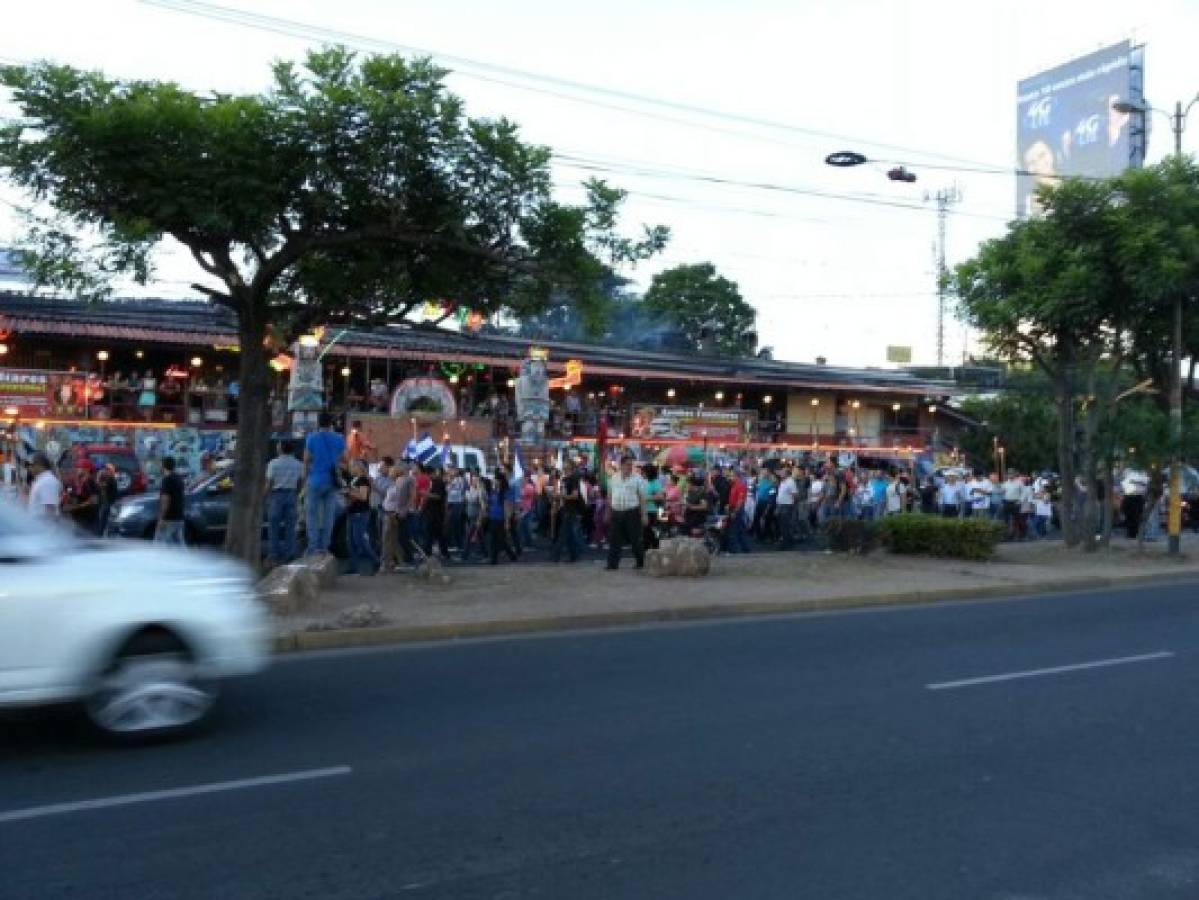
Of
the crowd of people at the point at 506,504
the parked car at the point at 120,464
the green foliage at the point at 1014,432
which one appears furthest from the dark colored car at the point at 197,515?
the green foliage at the point at 1014,432

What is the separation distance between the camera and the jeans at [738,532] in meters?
21.9

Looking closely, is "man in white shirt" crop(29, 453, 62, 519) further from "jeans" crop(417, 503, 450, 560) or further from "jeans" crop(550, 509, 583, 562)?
"jeans" crop(550, 509, 583, 562)

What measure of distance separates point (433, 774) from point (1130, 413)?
19.0 meters

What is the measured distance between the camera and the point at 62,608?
6.63 meters

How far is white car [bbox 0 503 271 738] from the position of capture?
6570 mm

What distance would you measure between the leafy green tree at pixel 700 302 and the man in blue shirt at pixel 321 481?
41786mm

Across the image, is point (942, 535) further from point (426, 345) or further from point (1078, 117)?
point (1078, 117)

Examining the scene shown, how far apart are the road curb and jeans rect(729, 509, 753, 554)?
5.90 meters

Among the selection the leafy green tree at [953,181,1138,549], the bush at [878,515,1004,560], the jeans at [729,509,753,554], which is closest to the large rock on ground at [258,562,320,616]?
the jeans at [729,509,753,554]

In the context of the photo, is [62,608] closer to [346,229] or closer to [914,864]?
[914,864]

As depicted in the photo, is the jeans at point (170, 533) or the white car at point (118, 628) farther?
the jeans at point (170, 533)

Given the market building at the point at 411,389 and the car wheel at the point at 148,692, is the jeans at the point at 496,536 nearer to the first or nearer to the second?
the market building at the point at 411,389

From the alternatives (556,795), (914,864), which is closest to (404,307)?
(556,795)

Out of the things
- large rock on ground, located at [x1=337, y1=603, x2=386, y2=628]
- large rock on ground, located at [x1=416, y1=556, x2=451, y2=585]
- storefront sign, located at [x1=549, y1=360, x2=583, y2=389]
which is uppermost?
storefront sign, located at [x1=549, y1=360, x2=583, y2=389]
